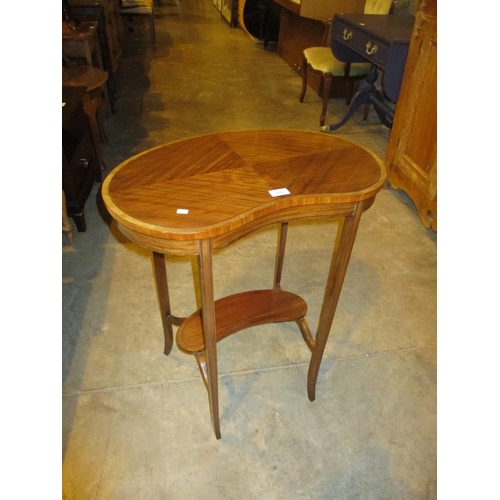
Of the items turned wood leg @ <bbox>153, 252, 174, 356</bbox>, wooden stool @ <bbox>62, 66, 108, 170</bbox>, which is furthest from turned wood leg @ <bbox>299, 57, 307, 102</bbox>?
turned wood leg @ <bbox>153, 252, 174, 356</bbox>

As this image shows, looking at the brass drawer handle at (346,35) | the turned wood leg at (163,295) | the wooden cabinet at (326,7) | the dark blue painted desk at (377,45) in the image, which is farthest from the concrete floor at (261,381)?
the wooden cabinet at (326,7)

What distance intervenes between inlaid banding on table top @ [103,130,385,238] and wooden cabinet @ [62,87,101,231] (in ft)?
4.05

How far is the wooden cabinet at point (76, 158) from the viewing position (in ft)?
7.09

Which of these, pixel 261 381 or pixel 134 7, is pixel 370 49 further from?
pixel 134 7

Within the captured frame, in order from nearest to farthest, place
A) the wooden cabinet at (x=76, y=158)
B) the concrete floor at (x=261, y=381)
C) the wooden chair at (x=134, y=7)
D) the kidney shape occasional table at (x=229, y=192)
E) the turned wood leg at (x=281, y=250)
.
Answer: the kidney shape occasional table at (x=229, y=192) < the concrete floor at (x=261, y=381) < the turned wood leg at (x=281, y=250) < the wooden cabinet at (x=76, y=158) < the wooden chair at (x=134, y=7)

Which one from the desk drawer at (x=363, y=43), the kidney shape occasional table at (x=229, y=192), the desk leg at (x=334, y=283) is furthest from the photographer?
the desk drawer at (x=363, y=43)

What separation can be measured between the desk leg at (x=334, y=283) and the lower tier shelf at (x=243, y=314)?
21 cm

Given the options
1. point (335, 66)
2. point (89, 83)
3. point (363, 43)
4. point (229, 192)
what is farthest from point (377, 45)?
point (229, 192)

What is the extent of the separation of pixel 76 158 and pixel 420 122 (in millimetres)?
2123

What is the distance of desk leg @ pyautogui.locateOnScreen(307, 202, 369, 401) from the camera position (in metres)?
1.12

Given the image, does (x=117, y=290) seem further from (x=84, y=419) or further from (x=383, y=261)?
(x=383, y=261)

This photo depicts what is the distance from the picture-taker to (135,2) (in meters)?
5.34

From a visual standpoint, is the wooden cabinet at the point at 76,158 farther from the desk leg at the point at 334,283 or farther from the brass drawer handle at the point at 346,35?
the brass drawer handle at the point at 346,35

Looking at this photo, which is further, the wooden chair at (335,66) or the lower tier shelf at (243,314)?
the wooden chair at (335,66)
